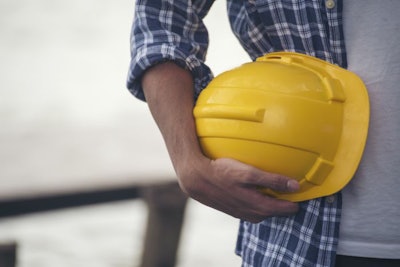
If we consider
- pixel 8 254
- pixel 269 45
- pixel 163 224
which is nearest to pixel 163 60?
pixel 269 45

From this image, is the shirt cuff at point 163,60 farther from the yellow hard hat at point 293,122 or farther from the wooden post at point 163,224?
the wooden post at point 163,224

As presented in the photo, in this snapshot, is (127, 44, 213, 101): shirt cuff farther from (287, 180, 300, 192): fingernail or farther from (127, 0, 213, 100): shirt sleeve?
(287, 180, 300, 192): fingernail

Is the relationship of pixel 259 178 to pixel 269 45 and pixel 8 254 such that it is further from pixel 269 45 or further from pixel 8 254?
pixel 8 254

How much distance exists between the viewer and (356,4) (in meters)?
1.23

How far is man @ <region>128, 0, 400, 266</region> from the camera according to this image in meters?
1.19

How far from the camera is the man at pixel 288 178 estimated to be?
119 centimetres

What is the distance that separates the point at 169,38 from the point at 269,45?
0.24 meters

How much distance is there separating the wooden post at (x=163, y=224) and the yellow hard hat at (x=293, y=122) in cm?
203

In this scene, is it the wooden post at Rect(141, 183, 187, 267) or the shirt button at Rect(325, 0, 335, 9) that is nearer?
the shirt button at Rect(325, 0, 335, 9)

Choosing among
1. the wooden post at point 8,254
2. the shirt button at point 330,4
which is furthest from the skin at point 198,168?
the wooden post at point 8,254

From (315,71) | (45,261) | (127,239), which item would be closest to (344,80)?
(315,71)

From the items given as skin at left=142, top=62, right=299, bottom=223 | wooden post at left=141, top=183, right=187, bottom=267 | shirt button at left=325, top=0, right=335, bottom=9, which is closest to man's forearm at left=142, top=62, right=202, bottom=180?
skin at left=142, top=62, right=299, bottom=223

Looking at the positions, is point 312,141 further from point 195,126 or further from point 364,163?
point 195,126

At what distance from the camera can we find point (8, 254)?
2.51m
